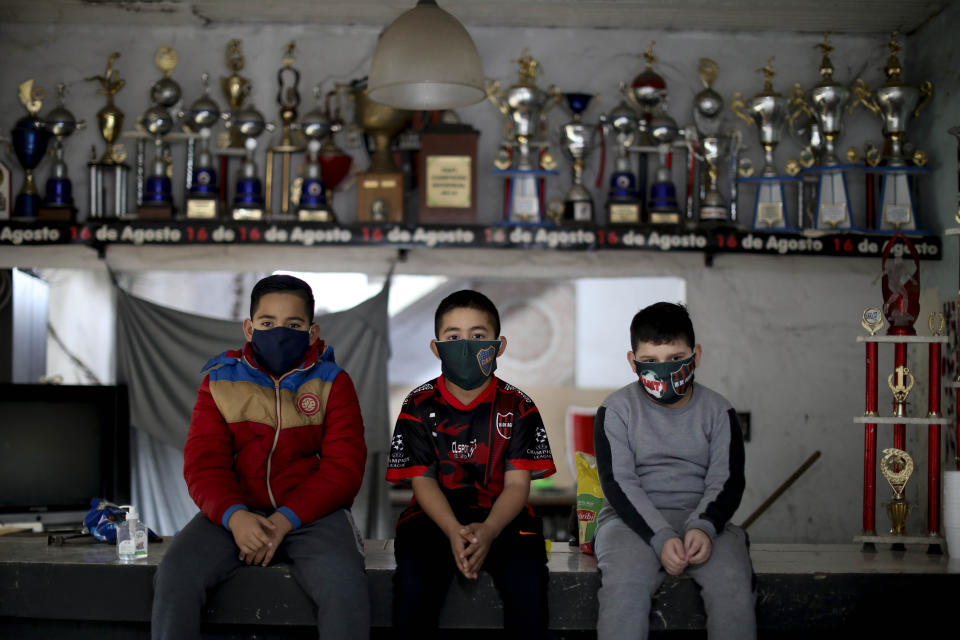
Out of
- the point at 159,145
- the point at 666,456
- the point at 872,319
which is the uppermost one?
the point at 159,145

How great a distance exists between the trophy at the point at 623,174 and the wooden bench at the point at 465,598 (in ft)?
8.15

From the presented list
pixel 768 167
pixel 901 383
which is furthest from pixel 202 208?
pixel 901 383

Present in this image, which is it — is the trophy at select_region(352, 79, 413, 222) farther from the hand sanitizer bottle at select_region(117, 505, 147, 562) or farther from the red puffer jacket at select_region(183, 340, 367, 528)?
the hand sanitizer bottle at select_region(117, 505, 147, 562)

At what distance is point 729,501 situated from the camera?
2.59m

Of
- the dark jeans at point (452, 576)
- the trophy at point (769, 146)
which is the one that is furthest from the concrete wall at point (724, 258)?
the dark jeans at point (452, 576)

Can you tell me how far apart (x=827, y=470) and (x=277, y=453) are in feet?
11.1

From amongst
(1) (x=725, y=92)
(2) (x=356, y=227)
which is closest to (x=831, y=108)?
(1) (x=725, y=92)

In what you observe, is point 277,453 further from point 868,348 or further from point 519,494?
point 868,348

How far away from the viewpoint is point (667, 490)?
2697mm

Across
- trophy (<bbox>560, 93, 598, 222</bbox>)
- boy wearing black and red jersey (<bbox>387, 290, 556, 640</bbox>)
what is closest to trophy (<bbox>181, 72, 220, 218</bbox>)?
trophy (<bbox>560, 93, 598, 222</bbox>)

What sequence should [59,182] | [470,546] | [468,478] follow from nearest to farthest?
[470,546] → [468,478] → [59,182]

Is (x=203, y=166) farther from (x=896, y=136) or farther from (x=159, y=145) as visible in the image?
(x=896, y=136)

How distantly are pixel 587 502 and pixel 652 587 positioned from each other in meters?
0.48

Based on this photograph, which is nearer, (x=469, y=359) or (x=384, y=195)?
(x=469, y=359)
